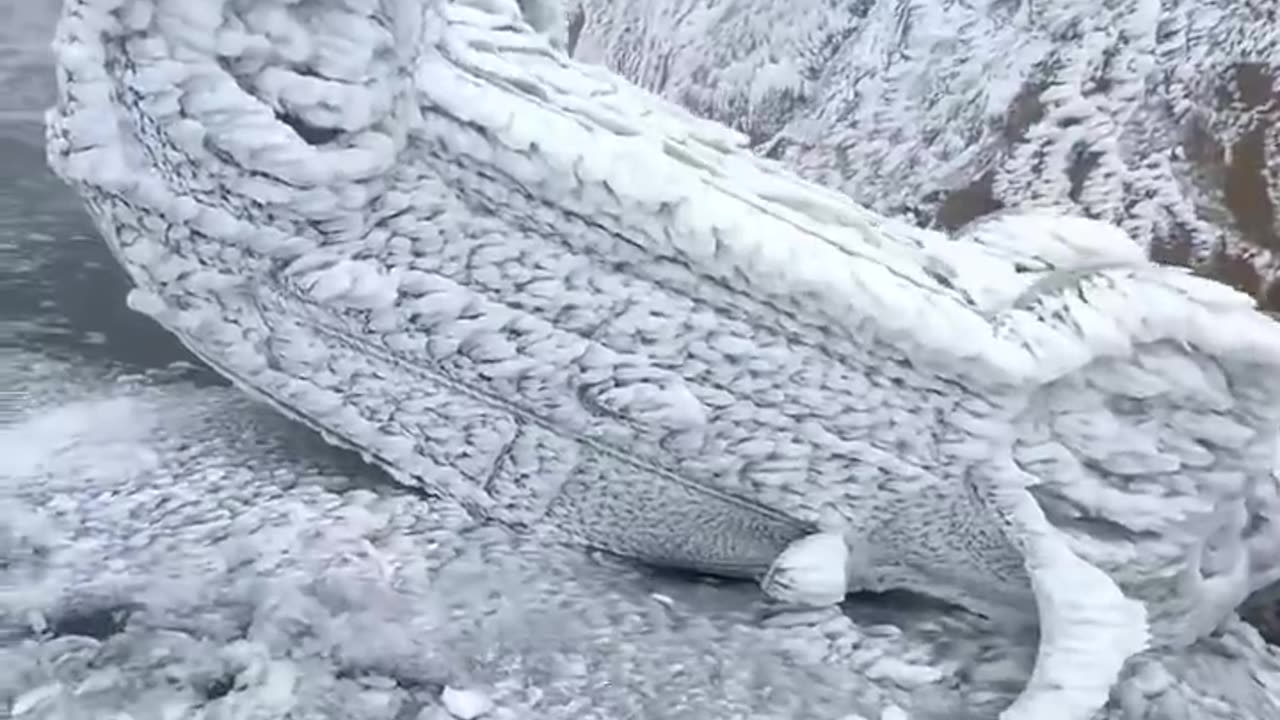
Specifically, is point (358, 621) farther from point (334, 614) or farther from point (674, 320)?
point (674, 320)

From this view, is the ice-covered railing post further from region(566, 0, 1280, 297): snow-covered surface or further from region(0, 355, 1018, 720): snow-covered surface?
region(566, 0, 1280, 297): snow-covered surface

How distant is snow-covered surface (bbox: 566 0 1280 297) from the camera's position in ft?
2.91

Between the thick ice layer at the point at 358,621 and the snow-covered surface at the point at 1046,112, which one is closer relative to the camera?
the thick ice layer at the point at 358,621

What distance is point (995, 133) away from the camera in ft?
3.17

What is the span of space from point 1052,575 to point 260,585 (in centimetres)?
33

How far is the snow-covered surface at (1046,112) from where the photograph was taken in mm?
886

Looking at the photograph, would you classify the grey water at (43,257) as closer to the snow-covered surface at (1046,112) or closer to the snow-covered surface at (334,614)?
the snow-covered surface at (334,614)

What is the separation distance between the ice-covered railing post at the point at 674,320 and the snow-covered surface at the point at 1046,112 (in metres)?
0.26

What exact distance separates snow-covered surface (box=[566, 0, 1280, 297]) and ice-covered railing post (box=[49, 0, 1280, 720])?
10.4 inches

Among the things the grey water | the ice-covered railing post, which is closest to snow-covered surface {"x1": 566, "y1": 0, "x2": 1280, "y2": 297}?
the ice-covered railing post

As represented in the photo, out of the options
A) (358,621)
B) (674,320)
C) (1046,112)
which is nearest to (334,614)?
(358,621)

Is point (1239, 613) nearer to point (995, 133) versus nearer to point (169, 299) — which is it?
point (995, 133)

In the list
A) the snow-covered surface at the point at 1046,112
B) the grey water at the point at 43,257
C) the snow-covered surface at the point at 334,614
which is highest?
the snow-covered surface at the point at 1046,112

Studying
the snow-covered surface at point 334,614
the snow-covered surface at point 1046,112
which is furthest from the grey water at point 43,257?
the snow-covered surface at point 1046,112
